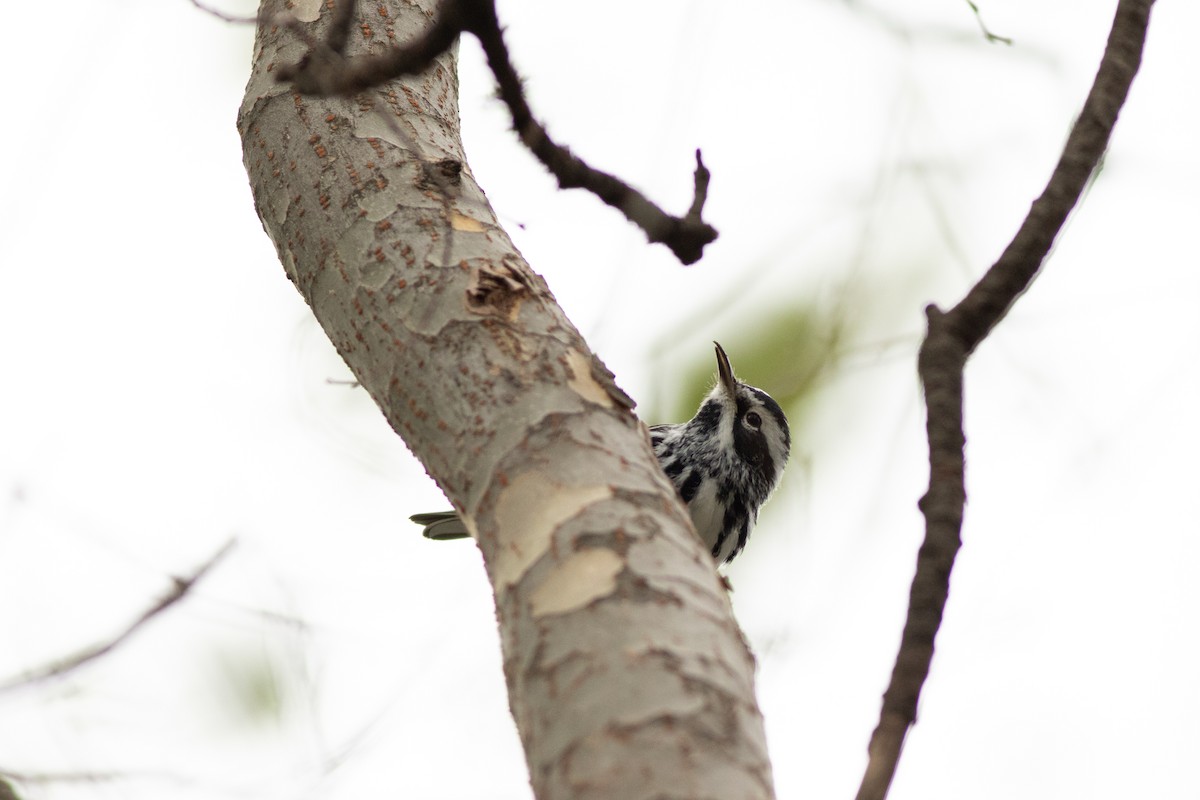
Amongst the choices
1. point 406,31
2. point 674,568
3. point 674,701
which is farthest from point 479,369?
point 406,31

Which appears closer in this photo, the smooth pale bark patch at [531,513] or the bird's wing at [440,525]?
the smooth pale bark patch at [531,513]

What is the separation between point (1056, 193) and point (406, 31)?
186 cm

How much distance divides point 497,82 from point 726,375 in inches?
139

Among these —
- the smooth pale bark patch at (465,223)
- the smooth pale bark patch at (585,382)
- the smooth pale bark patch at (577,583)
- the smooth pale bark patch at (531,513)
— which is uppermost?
the smooth pale bark patch at (465,223)

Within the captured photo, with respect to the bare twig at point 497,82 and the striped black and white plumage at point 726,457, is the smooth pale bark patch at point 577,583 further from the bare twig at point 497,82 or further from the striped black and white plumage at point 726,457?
the striped black and white plumage at point 726,457

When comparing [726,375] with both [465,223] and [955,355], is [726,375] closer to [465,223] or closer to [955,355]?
[465,223]

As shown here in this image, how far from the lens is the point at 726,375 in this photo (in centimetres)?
559

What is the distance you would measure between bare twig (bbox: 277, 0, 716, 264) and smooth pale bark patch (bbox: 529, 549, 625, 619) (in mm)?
776

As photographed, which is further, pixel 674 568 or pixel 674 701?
pixel 674 568

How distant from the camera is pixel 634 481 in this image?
6.79 ft

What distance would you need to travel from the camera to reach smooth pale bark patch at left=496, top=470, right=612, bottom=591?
1.98 m

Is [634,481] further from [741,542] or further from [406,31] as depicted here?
[741,542]

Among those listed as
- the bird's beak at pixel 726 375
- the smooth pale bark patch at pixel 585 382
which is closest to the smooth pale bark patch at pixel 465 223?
the smooth pale bark patch at pixel 585 382

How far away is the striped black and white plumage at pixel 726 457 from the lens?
510 cm
